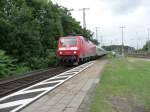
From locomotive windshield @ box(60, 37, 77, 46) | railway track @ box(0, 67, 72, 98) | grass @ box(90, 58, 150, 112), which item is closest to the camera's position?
grass @ box(90, 58, 150, 112)

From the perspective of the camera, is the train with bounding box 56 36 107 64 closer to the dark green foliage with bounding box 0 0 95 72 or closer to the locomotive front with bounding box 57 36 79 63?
the locomotive front with bounding box 57 36 79 63

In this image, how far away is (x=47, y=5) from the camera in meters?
47.7

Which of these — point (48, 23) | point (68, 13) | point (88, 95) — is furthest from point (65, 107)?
point (68, 13)

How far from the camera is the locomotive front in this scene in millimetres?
36312

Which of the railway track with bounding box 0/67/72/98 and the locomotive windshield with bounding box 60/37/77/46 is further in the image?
the locomotive windshield with bounding box 60/37/77/46

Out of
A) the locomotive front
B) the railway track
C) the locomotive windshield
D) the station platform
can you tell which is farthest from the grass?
the locomotive windshield

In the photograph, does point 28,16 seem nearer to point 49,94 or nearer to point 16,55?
point 16,55

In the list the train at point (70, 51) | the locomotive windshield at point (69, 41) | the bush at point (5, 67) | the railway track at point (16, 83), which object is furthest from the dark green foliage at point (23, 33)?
the railway track at point (16, 83)

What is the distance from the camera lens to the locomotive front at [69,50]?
36.3 m

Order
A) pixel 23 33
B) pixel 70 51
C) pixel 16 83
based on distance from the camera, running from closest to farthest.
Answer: pixel 16 83
pixel 70 51
pixel 23 33

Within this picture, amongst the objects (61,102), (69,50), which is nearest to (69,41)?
(69,50)

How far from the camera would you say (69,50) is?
1436 inches

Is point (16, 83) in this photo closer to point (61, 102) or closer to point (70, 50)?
point (61, 102)

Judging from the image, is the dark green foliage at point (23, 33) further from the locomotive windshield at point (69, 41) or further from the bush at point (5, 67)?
the bush at point (5, 67)
